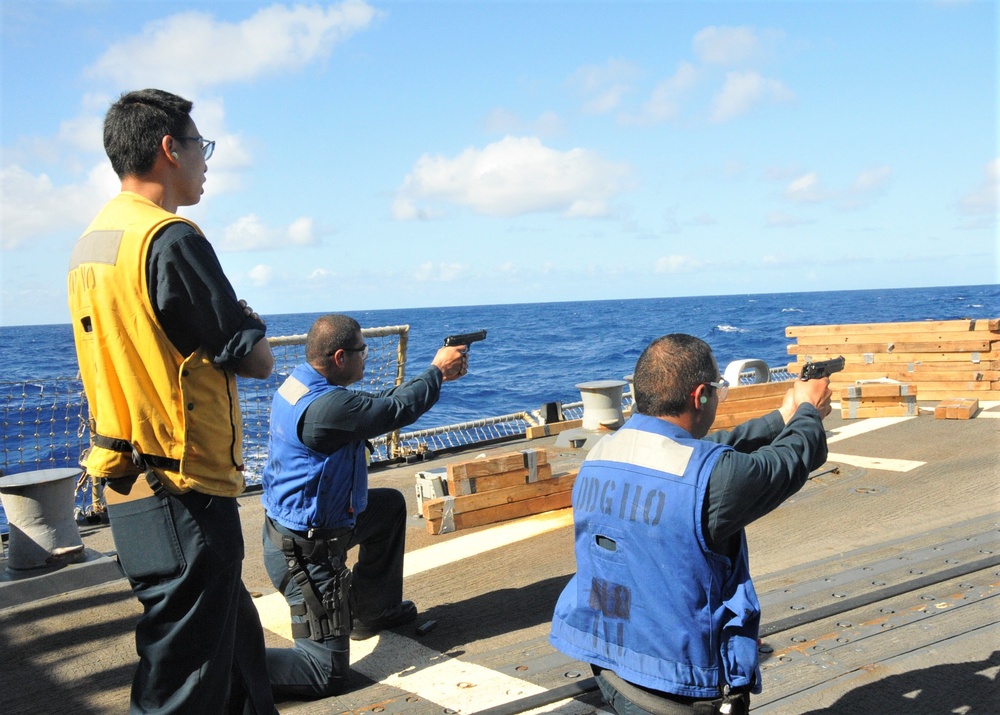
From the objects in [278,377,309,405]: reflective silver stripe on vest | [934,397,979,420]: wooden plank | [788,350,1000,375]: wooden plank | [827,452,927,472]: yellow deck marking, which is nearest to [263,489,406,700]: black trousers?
[278,377,309,405]: reflective silver stripe on vest

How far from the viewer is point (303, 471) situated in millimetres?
4461

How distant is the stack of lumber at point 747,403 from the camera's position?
428 inches

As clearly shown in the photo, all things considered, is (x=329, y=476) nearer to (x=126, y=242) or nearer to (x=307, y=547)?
(x=307, y=547)

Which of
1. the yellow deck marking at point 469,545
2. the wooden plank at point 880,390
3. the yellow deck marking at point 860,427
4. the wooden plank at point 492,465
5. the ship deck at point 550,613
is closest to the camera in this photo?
the ship deck at point 550,613

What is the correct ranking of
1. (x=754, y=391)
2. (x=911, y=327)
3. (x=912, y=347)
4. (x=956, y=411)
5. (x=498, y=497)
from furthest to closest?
(x=911, y=327)
(x=912, y=347)
(x=754, y=391)
(x=956, y=411)
(x=498, y=497)

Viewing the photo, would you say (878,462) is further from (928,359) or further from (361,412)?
(361,412)

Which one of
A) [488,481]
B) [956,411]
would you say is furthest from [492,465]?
[956,411]

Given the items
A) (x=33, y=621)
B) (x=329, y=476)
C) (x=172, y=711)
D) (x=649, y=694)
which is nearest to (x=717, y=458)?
(x=649, y=694)

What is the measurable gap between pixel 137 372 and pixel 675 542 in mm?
1732

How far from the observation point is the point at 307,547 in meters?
4.45

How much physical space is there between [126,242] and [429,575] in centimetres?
400

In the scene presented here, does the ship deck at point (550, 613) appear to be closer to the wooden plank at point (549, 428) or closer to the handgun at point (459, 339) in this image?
the handgun at point (459, 339)

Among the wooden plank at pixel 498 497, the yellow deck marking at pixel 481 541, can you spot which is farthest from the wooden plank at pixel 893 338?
the yellow deck marking at pixel 481 541

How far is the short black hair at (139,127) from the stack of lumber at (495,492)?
4.57 m
